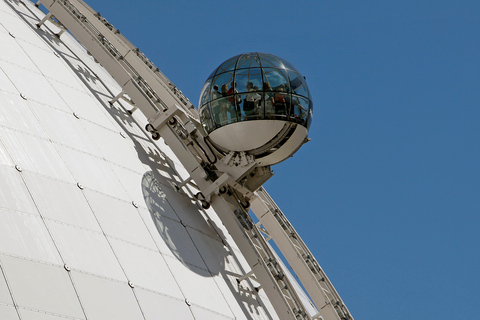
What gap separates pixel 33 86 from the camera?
23.5 m

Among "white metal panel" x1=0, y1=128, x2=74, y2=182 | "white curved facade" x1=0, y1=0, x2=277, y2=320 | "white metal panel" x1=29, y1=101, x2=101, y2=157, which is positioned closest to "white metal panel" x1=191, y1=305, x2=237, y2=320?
"white curved facade" x1=0, y1=0, x2=277, y2=320

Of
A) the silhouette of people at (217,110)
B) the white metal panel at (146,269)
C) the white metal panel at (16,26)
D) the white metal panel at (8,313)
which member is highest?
the silhouette of people at (217,110)

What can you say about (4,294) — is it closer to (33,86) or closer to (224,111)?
(224,111)

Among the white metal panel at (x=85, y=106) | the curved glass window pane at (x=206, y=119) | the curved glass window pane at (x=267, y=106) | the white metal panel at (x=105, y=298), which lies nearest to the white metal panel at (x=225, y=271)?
the curved glass window pane at (x=206, y=119)

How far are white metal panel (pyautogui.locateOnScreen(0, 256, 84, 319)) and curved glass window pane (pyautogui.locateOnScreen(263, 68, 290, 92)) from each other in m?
7.24

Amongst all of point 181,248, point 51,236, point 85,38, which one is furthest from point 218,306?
point 85,38

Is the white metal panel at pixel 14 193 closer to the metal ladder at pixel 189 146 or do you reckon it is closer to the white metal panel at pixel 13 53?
the metal ladder at pixel 189 146

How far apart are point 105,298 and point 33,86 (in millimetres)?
7212

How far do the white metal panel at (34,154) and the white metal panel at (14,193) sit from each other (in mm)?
500

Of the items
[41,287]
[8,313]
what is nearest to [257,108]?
[41,287]

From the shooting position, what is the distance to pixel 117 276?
19062 mm

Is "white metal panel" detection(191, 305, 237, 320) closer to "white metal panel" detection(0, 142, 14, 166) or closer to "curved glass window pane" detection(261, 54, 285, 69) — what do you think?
"white metal panel" detection(0, 142, 14, 166)

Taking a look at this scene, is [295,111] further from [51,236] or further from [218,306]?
[51,236]

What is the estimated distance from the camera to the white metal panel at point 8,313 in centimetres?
1611
